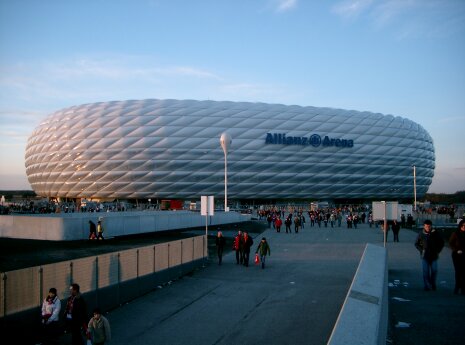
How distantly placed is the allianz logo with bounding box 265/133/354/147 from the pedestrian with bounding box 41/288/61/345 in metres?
65.7

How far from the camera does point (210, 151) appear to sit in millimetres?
71125

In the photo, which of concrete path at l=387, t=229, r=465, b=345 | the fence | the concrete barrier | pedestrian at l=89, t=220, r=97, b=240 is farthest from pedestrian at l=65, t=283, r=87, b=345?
pedestrian at l=89, t=220, r=97, b=240

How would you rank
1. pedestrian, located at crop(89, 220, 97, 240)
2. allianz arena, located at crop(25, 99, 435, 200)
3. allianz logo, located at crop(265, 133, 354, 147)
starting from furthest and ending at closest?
allianz logo, located at crop(265, 133, 354, 147) → allianz arena, located at crop(25, 99, 435, 200) → pedestrian, located at crop(89, 220, 97, 240)

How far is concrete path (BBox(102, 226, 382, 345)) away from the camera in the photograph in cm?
Answer: 795

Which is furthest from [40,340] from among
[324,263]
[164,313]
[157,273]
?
[324,263]

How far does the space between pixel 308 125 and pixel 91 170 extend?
31081 mm

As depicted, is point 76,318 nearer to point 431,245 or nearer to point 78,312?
point 78,312

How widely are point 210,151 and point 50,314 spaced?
208 feet

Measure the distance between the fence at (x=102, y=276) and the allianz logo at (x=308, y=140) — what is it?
194 ft

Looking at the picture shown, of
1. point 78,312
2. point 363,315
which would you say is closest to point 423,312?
point 363,315

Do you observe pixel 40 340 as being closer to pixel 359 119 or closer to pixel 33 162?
pixel 359 119

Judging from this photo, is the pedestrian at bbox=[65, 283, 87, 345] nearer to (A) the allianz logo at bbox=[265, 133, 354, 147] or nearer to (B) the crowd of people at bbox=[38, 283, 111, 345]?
(B) the crowd of people at bbox=[38, 283, 111, 345]

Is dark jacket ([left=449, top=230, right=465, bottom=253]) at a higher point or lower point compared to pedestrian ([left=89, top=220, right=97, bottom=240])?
higher

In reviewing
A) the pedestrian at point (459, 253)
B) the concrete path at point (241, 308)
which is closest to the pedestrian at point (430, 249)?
the pedestrian at point (459, 253)
